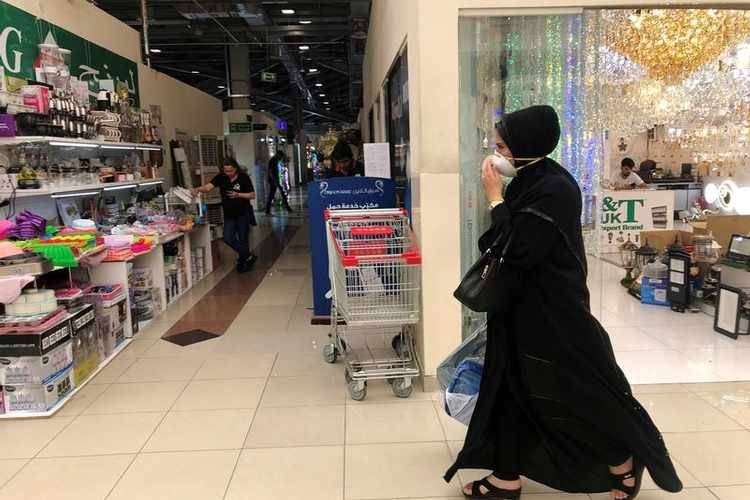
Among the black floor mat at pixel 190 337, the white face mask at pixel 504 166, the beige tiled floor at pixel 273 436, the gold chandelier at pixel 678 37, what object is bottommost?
the beige tiled floor at pixel 273 436

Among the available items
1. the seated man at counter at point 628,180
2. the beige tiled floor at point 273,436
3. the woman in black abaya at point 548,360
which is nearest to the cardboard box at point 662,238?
the seated man at counter at point 628,180

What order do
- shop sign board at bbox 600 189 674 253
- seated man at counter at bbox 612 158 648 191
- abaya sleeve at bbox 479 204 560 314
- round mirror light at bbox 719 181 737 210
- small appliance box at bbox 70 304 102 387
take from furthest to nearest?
1. seated man at counter at bbox 612 158 648 191
2. shop sign board at bbox 600 189 674 253
3. round mirror light at bbox 719 181 737 210
4. small appliance box at bbox 70 304 102 387
5. abaya sleeve at bbox 479 204 560 314

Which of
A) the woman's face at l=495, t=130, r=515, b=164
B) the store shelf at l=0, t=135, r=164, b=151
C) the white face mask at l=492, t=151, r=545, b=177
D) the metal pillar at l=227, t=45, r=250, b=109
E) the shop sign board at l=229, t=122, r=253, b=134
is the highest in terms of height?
the metal pillar at l=227, t=45, r=250, b=109

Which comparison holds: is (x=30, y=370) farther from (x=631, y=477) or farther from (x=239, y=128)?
(x=239, y=128)

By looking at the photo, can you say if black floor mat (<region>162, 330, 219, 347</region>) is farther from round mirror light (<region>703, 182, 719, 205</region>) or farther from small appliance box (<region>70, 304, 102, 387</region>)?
round mirror light (<region>703, 182, 719, 205</region>)

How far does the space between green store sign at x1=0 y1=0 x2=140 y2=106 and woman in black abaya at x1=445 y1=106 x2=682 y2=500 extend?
4043 mm

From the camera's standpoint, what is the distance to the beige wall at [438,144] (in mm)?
3379

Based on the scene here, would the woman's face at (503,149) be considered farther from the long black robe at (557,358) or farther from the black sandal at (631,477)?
the black sandal at (631,477)

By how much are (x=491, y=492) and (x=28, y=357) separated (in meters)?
2.71

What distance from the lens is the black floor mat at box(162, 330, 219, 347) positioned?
489 cm

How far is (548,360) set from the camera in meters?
2.27

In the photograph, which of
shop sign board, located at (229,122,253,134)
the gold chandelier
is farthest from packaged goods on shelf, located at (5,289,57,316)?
shop sign board, located at (229,122,253,134)

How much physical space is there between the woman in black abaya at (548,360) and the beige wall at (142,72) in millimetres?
4380

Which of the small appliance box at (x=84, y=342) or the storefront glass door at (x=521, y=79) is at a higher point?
the storefront glass door at (x=521, y=79)
